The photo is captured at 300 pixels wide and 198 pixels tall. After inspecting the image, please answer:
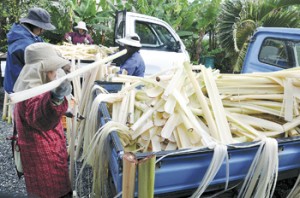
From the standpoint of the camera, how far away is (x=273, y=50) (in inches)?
179

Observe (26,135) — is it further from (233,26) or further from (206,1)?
(206,1)

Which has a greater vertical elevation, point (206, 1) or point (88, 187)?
point (206, 1)

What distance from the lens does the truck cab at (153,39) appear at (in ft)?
21.8

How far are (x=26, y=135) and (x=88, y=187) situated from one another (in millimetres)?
1366

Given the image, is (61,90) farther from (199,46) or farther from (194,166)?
(199,46)

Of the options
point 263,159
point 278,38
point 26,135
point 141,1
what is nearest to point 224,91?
point 263,159

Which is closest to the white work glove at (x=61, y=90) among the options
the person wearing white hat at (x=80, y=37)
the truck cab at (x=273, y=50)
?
the truck cab at (x=273, y=50)

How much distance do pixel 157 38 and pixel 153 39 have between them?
110 millimetres

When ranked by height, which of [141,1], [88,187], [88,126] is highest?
[141,1]

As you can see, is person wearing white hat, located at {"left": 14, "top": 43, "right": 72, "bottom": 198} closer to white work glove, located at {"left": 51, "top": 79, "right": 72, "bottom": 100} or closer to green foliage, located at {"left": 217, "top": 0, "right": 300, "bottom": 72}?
white work glove, located at {"left": 51, "top": 79, "right": 72, "bottom": 100}

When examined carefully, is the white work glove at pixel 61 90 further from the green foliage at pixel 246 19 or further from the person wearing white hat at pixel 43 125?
the green foliage at pixel 246 19

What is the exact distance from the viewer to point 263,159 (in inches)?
76.3

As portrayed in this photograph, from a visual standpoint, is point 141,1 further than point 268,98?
Yes

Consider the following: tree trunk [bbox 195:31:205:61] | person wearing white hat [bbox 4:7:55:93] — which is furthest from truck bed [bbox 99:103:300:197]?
tree trunk [bbox 195:31:205:61]
